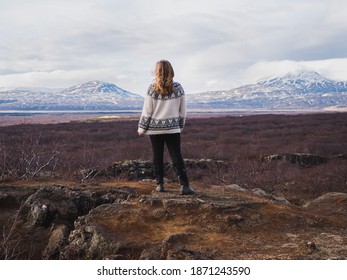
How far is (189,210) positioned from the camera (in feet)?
18.3

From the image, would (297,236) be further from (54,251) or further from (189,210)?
(54,251)

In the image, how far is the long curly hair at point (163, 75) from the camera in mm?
5559

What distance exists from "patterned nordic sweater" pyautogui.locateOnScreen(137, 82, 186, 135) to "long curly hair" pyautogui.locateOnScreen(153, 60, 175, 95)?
0.14 m

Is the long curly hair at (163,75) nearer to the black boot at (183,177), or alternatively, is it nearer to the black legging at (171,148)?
the black legging at (171,148)

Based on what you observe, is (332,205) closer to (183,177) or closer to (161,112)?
(183,177)

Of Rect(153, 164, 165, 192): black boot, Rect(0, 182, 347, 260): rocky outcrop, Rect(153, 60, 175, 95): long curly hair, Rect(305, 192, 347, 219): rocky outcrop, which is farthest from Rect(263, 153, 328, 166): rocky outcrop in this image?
Rect(153, 60, 175, 95): long curly hair

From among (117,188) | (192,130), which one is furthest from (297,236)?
(192,130)

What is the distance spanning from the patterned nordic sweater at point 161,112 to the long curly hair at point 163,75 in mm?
141

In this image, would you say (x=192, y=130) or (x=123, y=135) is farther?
(x=192, y=130)

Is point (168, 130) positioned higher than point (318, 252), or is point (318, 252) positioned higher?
point (168, 130)

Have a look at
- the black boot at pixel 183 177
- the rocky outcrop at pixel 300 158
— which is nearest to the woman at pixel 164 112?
the black boot at pixel 183 177

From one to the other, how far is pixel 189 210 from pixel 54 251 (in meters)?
1.81

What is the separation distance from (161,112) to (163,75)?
53cm

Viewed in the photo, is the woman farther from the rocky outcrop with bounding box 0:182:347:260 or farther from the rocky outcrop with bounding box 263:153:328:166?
the rocky outcrop with bounding box 263:153:328:166
